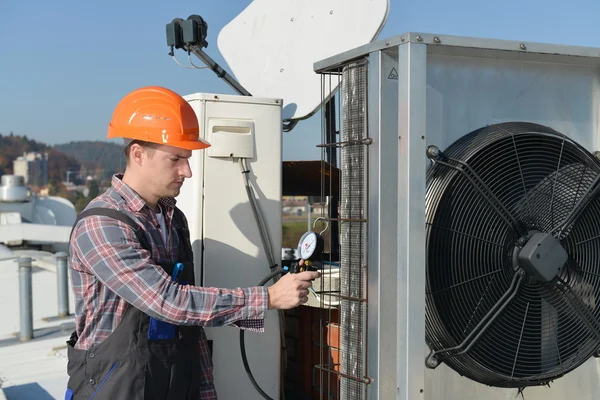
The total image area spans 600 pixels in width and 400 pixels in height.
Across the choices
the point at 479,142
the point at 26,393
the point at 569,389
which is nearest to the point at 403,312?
the point at 479,142

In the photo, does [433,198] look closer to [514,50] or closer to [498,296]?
[498,296]

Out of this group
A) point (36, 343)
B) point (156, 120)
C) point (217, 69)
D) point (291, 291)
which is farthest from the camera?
point (36, 343)

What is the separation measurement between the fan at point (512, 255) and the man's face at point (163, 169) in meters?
0.79

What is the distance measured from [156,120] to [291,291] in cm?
69

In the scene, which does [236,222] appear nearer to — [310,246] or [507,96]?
[310,246]

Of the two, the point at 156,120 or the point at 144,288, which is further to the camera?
the point at 156,120

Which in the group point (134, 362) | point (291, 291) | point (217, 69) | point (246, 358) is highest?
point (217, 69)

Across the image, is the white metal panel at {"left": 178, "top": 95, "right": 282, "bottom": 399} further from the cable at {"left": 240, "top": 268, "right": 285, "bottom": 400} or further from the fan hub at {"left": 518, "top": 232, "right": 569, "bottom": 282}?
the fan hub at {"left": 518, "top": 232, "right": 569, "bottom": 282}

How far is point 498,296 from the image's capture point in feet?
7.04

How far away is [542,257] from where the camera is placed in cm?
211

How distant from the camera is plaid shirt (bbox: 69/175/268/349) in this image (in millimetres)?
2066

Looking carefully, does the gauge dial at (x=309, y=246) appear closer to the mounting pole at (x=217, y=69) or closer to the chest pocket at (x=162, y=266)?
the chest pocket at (x=162, y=266)

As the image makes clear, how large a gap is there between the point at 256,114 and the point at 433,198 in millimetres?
961

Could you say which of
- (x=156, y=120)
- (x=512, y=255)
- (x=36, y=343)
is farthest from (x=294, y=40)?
(x=36, y=343)
